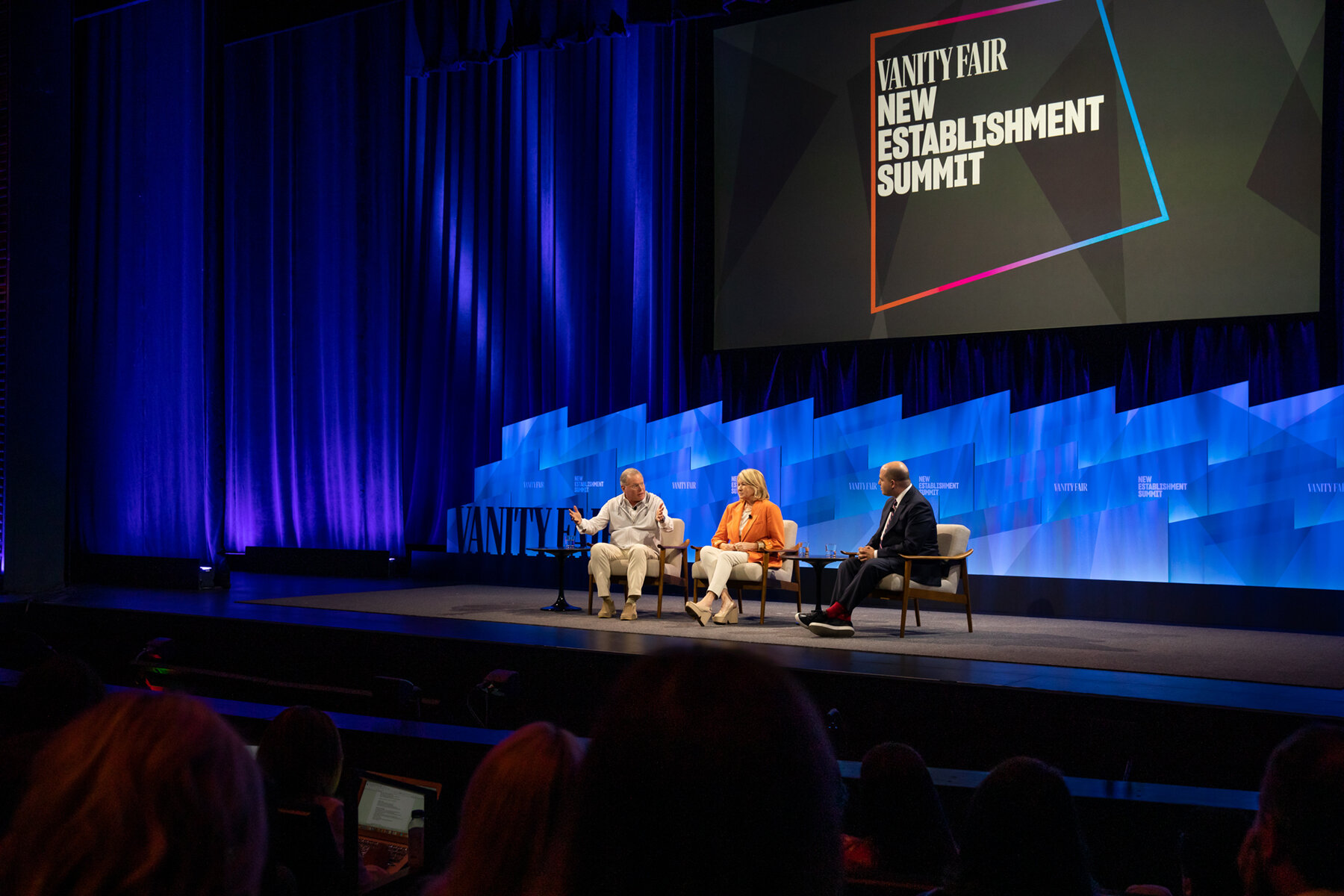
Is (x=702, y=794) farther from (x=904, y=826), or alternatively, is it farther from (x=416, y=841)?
(x=416, y=841)

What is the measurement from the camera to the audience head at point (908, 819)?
1.77 m

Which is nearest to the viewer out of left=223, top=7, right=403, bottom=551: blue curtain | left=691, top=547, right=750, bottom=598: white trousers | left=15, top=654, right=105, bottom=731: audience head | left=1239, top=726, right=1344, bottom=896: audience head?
left=1239, top=726, right=1344, bottom=896: audience head

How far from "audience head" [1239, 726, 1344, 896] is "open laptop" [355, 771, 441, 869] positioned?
4.30ft

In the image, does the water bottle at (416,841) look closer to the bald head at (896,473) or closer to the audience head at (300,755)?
the audience head at (300,755)

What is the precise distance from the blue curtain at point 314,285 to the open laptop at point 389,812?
7306mm

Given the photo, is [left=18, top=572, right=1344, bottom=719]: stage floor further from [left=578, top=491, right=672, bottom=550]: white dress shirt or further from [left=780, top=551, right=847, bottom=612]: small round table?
[left=578, top=491, right=672, bottom=550]: white dress shirt

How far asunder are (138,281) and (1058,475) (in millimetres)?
7666

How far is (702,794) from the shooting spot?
0.66m

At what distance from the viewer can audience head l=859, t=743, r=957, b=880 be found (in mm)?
1766

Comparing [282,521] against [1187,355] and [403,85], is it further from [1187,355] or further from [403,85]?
[1187,355]

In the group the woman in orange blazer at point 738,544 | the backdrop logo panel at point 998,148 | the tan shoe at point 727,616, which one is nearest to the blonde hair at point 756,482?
the woman in orange blazer at point 738,544

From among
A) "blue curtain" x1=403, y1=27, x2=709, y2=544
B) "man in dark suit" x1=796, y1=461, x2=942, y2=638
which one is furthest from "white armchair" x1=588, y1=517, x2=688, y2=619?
"blue curtain" x1=403, y1=27, x2=709, y2=544

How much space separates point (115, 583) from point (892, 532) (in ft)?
20.3

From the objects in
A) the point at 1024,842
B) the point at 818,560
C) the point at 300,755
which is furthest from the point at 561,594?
the point at 1024,842
